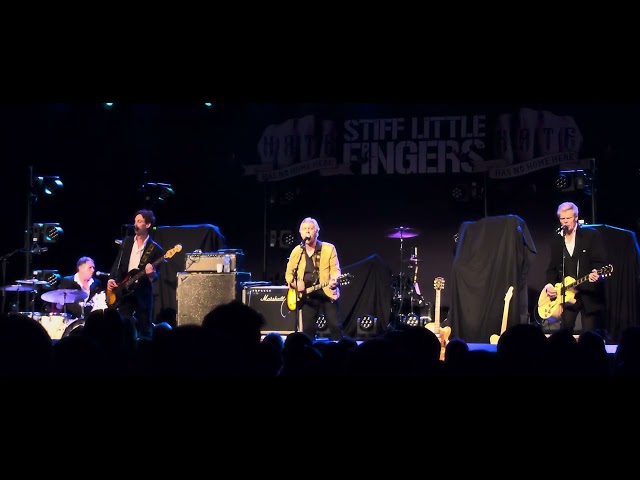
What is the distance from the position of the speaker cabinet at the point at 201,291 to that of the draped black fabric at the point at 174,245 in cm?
163

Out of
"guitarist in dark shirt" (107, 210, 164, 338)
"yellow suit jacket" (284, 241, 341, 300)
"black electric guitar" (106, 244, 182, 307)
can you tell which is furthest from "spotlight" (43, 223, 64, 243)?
"yellow suit jacket" (284, 241, 341, 300)

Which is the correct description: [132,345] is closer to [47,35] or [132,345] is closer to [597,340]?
[47,35]

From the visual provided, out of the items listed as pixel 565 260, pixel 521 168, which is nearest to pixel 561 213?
pixel 565 260

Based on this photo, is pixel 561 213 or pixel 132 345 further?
pixel 561 213

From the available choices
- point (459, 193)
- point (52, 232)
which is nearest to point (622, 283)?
point (459, 193)

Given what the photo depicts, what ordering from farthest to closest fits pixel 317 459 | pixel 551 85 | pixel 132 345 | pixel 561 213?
pixel 561 213 → pixel 132 345 → pixel 551 85 → pixel 317 459

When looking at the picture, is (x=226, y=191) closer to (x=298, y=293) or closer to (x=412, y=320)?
(x=412, y=320)

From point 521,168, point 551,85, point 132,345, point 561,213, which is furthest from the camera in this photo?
point 521,168

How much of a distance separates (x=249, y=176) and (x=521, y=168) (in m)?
4.86

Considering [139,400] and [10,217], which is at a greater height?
[10,217]

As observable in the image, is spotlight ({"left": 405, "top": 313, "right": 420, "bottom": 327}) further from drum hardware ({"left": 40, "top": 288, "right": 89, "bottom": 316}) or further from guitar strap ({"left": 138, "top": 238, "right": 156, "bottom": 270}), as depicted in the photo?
drum hardware ({"left": 40, "top": 288, "right": 89, "bottom": 316})

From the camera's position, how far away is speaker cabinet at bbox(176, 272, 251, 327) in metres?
11.1

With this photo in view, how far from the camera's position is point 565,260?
8922 mm

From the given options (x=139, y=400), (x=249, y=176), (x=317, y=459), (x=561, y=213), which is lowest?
(x=317, y=459)
